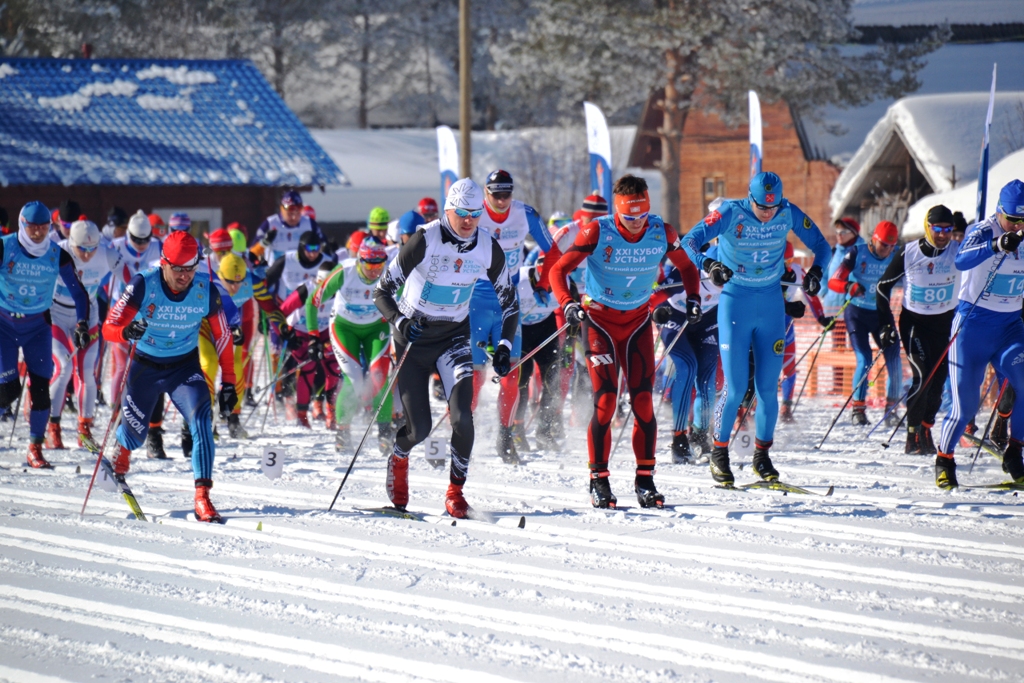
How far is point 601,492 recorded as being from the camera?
718cm

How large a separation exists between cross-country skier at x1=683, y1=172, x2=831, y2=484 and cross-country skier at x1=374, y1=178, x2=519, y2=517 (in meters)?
1.65

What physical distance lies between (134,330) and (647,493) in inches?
131

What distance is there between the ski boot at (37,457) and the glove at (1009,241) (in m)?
7.14

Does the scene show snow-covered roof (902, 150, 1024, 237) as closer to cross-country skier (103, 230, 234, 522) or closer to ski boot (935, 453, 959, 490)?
ski boot (935, 453, 959, 490)

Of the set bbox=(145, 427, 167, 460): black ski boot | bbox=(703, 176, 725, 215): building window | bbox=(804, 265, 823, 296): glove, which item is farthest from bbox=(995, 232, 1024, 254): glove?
bbox=(703, 176, 725, 215): building window

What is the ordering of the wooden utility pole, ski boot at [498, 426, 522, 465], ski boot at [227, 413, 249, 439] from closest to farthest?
ski boot at [498, 426, 522, 465]
ski boot at [227, 413, 249, 439]
the wooden utility pole

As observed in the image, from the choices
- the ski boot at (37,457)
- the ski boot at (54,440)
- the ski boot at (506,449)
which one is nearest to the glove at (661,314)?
the ski boot at (506,449)

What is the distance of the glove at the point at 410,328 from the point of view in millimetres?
6812

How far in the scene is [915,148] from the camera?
1941 centimetres

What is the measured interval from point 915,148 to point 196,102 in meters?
16.9

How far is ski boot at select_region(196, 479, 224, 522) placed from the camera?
22.6 ft

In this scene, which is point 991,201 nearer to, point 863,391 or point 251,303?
point 863,391

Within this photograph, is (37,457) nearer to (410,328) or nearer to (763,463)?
(410,328)

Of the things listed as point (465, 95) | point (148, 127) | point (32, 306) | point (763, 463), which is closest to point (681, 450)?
point (763, 463)
